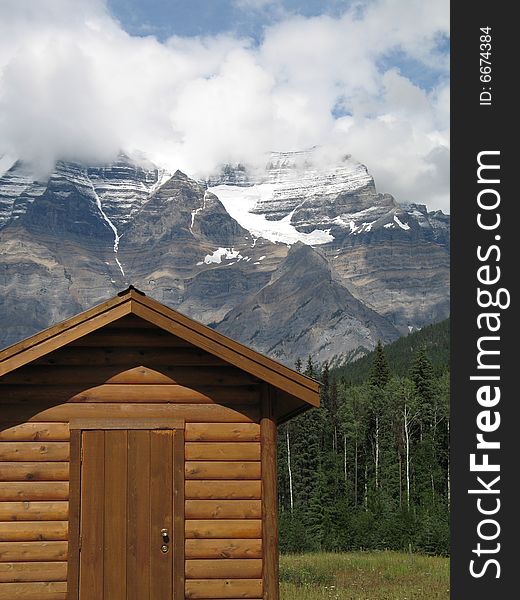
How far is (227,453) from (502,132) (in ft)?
14.9

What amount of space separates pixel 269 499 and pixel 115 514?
1664 mm

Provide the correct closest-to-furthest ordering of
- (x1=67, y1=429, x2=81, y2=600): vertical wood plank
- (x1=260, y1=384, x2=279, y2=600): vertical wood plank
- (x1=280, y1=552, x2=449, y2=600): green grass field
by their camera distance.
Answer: (x1=67, y1=429, x2=81, y2=600): vertical wood plank, (x1=260, y1=384, x2=279, y2=600): vertical wood plank, (x1=280, y1=552, x2=449, y2=600): green grass field

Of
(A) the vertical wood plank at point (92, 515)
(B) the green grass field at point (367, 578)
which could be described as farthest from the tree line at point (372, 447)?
(A) the vertical wood plank at point (92, 515)

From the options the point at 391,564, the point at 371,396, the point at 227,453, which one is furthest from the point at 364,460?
the point at 227,453

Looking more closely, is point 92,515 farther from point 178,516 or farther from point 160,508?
point 178,516

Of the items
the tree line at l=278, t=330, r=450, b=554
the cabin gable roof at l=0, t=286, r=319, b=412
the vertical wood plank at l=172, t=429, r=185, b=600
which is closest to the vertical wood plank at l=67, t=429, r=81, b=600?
the vertical wood plank at l=172, t=429, r=185, b=600

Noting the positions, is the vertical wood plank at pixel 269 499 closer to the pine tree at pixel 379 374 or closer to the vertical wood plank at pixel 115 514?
the vertical wood plank at pixel 115 514

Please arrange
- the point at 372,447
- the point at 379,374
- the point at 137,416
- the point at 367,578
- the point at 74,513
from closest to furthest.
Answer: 1. the point at 74,513
2. the point at 137,416
3. the point at 367,578
4. the point at 372,447
5. the point at 379,374

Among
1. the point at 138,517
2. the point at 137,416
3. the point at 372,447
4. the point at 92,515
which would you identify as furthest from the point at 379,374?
the point at 92,515

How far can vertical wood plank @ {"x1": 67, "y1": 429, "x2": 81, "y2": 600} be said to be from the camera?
9445 mm

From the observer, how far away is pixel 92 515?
959cm

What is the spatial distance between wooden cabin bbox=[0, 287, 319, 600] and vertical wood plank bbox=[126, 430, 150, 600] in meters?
0.01

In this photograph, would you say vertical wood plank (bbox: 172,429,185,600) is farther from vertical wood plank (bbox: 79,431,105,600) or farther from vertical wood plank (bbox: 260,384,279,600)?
vertical wood plank (bbox: 260,384,279,600)

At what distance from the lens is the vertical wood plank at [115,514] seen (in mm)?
9516
